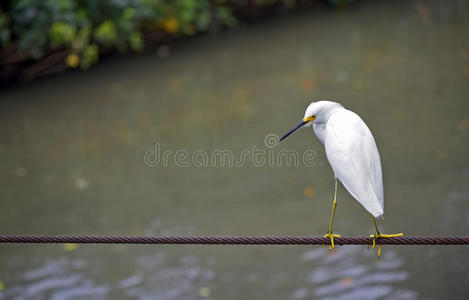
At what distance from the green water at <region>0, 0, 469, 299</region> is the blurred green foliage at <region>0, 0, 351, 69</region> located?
323mm

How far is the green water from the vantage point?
3939 mm

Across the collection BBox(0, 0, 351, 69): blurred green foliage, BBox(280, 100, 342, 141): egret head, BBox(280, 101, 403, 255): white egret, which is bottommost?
BBox(280, 101, 403, 255): white egret

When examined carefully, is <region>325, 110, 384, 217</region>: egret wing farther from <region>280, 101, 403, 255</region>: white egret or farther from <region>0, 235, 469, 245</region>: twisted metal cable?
<region>0, 235, 469, 245</region>: twisted metal cable

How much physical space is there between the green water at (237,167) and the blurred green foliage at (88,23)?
12.7 inches

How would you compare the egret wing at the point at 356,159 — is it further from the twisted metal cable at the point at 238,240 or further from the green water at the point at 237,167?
the green water at the point at 237,167

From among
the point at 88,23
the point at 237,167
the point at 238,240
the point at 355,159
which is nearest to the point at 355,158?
the point at 355,159

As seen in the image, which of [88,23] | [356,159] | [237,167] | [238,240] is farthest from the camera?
[88,23]

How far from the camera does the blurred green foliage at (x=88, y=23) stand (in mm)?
7408

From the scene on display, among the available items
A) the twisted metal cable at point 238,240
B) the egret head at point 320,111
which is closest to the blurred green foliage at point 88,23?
the egret head at point 320,111

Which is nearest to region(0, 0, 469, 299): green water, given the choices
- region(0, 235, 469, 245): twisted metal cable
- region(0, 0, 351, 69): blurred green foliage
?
region(0, 0, 351, 69): blurred green foliage

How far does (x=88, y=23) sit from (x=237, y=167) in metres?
3.62

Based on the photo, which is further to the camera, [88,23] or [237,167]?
[88,23]

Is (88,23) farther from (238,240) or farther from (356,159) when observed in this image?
(238,240)

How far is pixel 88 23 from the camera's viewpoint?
7.68 m
